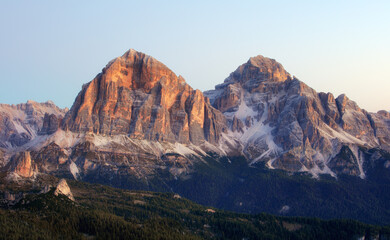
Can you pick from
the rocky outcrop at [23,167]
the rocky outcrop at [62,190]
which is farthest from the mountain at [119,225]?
the rocky outcrop at [23,167]

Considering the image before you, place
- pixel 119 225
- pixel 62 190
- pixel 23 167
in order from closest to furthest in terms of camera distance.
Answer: pixel 119 225 → pixel 62 190 → pixel 23 167

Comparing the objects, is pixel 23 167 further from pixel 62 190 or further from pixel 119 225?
pixel 119 225

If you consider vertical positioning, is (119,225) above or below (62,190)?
below

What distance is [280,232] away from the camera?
19588 centimetres

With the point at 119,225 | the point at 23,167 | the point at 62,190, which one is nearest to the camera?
the point at 119,225

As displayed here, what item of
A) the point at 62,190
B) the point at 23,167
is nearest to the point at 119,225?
the point at 62,190

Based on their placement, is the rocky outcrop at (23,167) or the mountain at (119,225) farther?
the rocky outcrop at (23,167)

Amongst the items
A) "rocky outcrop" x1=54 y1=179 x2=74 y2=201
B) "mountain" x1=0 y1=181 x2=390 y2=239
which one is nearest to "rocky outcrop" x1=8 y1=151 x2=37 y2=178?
"rocky outcrop" x1=54 y1=179 x2=74 y2=201

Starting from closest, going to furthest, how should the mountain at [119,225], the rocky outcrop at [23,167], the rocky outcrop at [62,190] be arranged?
the mountain at [119,225], the rocky outcrop at [62,190], the rocky outcrop at [23,167]

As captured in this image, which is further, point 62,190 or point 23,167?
point 23,167

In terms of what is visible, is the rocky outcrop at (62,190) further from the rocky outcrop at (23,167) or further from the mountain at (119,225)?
the rocky outcrop at (23,167)

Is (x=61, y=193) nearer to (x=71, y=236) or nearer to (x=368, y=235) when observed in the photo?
(x=71, y=236)

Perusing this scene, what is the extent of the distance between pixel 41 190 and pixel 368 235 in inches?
4643

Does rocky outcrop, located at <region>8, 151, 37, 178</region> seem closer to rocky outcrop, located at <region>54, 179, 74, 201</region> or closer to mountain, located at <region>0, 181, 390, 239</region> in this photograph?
rocky outcrop, located at <region>54, 179, 74, 201</region>
